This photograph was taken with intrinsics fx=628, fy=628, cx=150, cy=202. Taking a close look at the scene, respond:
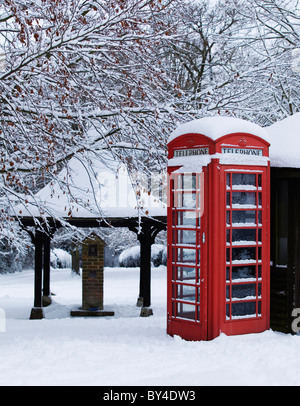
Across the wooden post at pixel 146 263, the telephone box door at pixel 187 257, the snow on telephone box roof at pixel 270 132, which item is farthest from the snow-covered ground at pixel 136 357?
the wooden post at pixel 146 263

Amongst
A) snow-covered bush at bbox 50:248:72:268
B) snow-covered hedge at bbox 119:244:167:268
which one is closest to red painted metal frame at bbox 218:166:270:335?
snow-covered hedge at bbox 119:244:167:268

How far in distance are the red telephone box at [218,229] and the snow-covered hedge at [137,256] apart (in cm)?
2246

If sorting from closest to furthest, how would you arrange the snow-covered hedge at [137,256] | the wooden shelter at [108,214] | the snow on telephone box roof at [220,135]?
the snow on telephone box roof at [220,135] → the wooden shelter at [108,214] → the snow-covered hedge at [137,256]

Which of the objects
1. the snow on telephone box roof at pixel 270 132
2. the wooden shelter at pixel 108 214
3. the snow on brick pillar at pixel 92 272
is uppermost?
the snow on telephone box roof at pixel 270 132

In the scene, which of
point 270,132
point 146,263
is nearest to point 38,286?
point 146,263

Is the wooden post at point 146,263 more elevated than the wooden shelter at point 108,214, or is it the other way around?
the wooden shelter at point 108,214

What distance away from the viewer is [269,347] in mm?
8000

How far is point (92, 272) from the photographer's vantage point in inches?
620

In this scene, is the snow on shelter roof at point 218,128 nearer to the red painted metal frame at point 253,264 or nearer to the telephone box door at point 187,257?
the red painted metal frame at point 253,264

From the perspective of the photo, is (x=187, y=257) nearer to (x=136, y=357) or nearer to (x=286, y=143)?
(x=136, y=357)

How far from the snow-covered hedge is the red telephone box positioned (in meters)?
22.5

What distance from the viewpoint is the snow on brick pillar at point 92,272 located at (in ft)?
51.5

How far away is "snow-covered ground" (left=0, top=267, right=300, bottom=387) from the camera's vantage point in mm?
6461

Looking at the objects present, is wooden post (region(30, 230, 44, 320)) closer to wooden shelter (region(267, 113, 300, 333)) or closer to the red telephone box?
the red telephone box
